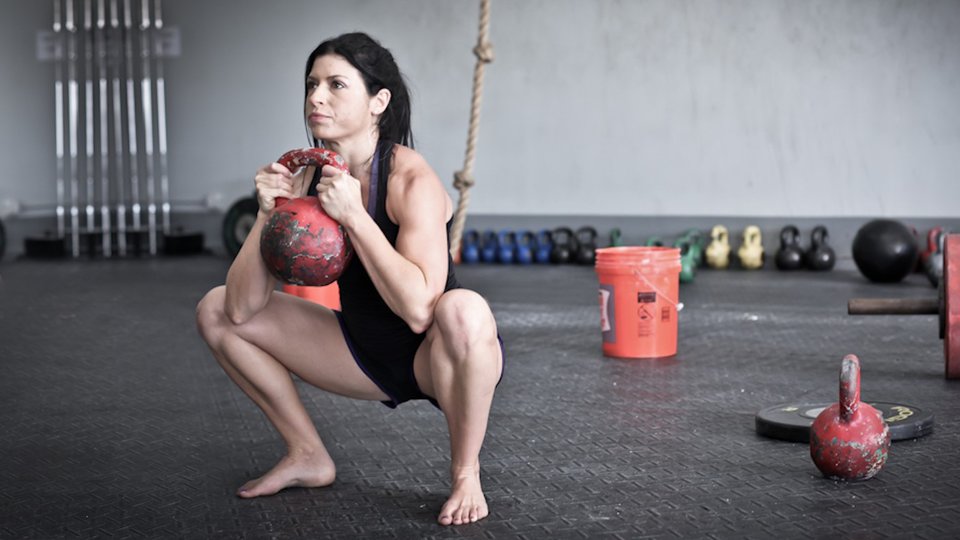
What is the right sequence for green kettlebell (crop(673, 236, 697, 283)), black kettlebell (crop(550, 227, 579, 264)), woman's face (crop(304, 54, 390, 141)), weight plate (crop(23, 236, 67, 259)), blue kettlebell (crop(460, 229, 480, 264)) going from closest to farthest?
1. woman's face (crop(304, 54, 390, 141))
2. green kettlebell (crop(673, 236, 697, 283))
3. black kettlebell (crop(550, 227, 579, 264))
4. blue kettlebell (crop(460, 229, 480, 264))
5. weight plate (crop(23, 236, 67, 259))

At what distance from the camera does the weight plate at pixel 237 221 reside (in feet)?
23.3

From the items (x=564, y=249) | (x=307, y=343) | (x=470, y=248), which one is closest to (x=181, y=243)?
(x=470, y=248)

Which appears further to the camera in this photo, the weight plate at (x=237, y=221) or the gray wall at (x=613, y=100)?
the weight plate at (x=237, y=221)

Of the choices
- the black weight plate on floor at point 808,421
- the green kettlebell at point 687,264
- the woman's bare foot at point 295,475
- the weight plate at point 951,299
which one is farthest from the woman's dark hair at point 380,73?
the green kettlebell at point 687,264

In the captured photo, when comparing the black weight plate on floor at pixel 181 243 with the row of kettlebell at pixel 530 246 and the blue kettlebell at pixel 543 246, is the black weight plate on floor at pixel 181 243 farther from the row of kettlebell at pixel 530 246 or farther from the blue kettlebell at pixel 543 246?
the blue kettlebell at pixel 543 246

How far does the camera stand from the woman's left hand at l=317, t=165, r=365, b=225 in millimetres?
1745

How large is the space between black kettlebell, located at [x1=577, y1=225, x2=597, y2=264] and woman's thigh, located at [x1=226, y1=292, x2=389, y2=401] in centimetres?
473

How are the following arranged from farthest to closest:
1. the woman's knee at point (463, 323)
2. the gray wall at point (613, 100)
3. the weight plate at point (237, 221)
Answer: the weight plate at point (237, 221) < the gray wall at point (613, 100) < the woman's knee at point (463, 323)

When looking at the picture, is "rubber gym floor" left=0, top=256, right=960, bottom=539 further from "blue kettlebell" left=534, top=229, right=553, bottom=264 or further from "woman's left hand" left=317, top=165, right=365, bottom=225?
"blue kettlebell" left=534, top=229, right=553, bottom=264

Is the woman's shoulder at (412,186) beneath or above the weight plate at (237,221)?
above

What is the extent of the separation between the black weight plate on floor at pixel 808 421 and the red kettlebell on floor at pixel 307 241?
1.06 metres

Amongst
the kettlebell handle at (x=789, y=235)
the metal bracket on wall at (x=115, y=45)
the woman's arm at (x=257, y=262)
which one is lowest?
the kettlebell handle at (x=789, y=235)

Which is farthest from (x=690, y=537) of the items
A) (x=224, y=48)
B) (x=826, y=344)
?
(x=224, y=48)

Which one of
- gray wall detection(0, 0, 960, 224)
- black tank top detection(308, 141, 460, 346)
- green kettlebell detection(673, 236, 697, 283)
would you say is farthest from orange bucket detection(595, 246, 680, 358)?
gray wall detection(0, 0, 960, 224)
